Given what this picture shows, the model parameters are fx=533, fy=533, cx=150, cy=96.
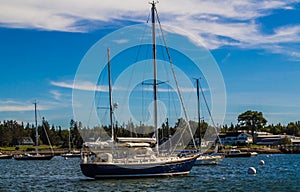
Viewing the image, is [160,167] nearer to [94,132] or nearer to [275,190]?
[275,190]

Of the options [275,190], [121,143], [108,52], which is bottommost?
[275,190]

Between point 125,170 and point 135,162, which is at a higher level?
point 135,162

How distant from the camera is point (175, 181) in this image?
5597 centimetres

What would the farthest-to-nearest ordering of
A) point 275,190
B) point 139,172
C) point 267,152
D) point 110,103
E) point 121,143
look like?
point 267,152, point 110,103, point 121,143, point 139,172, point 275,190

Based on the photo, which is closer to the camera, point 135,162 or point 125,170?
point 125,170

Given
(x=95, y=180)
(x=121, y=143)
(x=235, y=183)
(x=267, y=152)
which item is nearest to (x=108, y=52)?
(x=121, y=143)

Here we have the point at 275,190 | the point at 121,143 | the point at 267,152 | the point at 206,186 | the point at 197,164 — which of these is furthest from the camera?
the point at 267,152

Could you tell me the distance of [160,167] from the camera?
58156mm

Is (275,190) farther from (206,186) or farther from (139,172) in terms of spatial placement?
(139,172)

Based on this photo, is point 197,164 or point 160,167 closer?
point 160,167

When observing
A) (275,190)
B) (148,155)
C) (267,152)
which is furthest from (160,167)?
(267,152)

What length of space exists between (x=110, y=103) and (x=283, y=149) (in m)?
133

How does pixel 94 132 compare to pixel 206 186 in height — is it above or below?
above

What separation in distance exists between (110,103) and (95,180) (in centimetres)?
1307
